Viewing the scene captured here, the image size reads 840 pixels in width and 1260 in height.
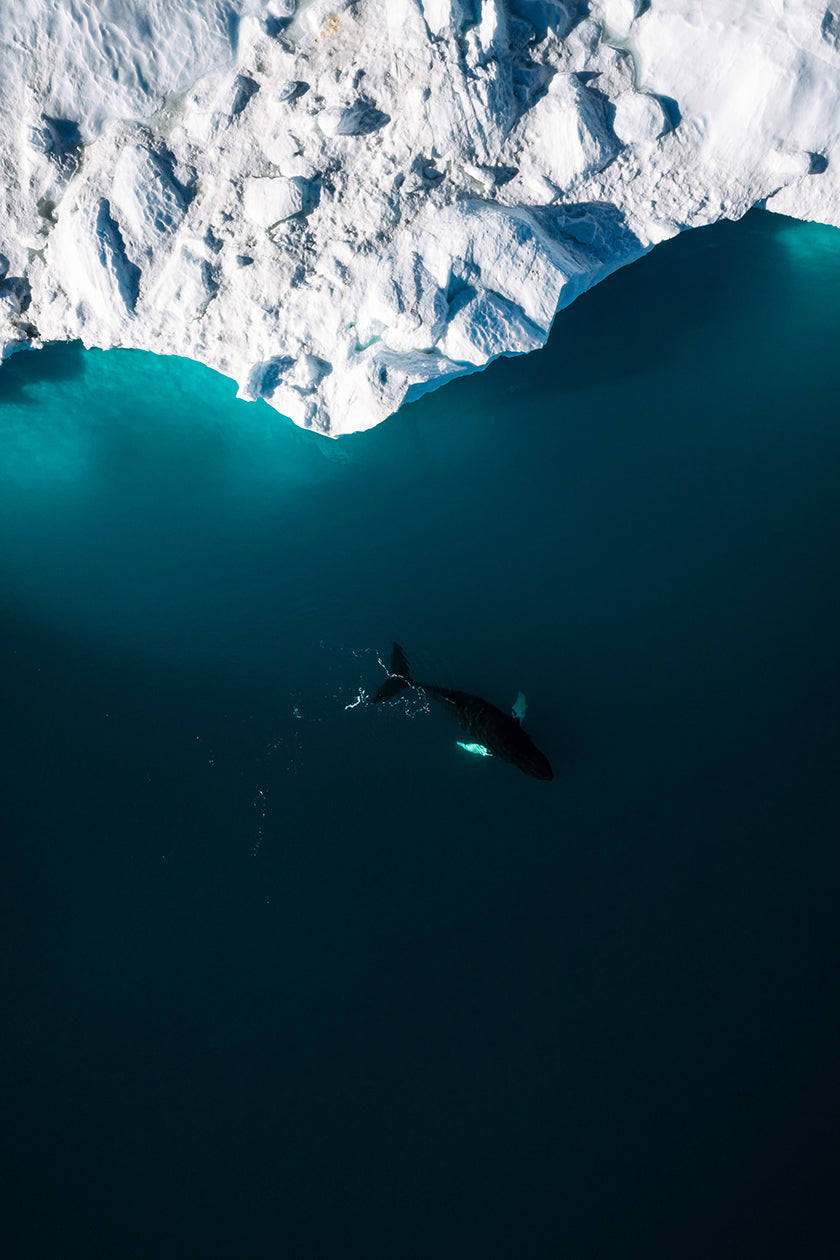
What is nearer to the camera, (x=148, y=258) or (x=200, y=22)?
(x=200, y=22)

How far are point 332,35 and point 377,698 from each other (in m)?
4.29

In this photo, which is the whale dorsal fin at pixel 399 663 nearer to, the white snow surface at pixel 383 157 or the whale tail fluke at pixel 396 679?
the whale tail fluke at pixel 396 679

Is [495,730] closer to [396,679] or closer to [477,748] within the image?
[477,748]

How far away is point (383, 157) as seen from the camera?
4.78 meters

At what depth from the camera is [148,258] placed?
505 centimetres

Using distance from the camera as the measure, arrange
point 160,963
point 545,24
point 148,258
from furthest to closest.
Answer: point 148,258 → point 545,24 → point 160,963

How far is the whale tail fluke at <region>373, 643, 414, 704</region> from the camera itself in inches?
180

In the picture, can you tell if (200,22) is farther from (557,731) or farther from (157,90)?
(557,731)

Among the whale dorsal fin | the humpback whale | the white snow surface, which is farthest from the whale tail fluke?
the white snow surface

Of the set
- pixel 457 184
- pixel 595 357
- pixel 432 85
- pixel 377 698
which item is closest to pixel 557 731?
pixel 377 698

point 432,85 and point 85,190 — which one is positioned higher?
point 432,85

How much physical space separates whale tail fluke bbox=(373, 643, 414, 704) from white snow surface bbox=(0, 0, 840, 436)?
5.39ft

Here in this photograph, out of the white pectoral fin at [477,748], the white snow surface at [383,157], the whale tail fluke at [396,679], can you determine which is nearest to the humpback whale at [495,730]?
the white pectoral fin at [477,748]

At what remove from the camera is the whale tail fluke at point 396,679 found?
15.0ft
